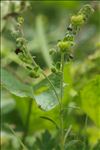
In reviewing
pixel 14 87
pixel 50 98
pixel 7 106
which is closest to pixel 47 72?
pixel 7 106

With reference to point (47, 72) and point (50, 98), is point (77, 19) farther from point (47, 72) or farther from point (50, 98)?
point (47, 72)

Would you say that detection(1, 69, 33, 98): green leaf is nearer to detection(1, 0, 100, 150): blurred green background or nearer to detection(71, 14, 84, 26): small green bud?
detection(1, 0, 100, 150): blurred green background

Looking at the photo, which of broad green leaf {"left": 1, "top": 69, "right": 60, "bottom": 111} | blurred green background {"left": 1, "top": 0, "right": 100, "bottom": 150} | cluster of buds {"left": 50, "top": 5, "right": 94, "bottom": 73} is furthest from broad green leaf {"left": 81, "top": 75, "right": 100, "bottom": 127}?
cluster of buds {"left": 50, "top": 5, "right": 94, "bottom": 73}

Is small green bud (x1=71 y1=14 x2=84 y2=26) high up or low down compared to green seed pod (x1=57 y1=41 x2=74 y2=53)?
up

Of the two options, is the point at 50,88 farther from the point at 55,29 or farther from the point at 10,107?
the point at 55,29

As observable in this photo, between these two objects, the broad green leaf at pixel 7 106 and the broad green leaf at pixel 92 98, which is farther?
the broad green leaf at pixel 7 106

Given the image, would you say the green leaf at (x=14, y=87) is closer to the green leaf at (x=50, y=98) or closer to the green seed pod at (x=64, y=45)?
the green leaf at (x=50, y=98)

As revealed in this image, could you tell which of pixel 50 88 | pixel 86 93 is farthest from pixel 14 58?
pixel 50 88

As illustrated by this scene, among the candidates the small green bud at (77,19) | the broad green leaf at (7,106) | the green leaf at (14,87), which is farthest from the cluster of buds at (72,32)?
the broad green leaf at (7,106)
